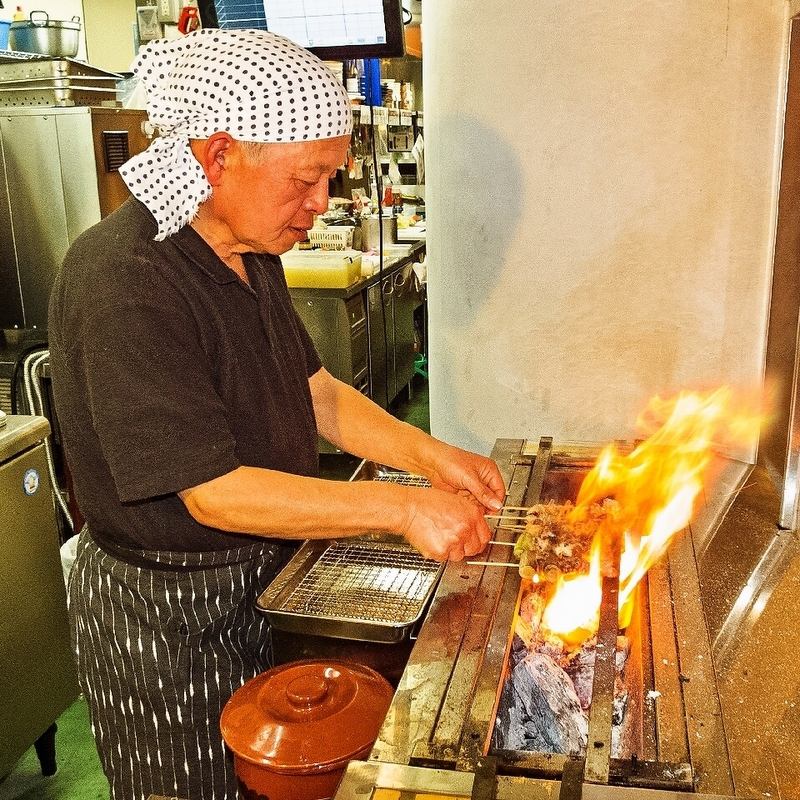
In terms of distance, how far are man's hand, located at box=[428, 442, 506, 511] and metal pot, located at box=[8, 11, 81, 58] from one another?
398cm

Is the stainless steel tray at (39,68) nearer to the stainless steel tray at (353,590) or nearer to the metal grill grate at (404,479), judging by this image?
the metal grill grate at (404,479)

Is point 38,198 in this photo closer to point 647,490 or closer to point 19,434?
point 19,434

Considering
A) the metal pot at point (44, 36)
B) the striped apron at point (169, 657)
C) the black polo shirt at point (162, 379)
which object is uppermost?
the metal pot at point (44, 36)

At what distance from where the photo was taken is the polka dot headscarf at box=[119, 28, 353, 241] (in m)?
1.71

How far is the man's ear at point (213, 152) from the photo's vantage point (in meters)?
1.73

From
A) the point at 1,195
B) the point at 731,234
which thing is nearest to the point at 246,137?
the point at 731,234

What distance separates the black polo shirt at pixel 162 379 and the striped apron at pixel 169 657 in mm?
76

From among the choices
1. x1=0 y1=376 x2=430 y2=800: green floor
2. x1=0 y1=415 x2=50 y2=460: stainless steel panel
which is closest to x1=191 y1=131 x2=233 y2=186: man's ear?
x1=0 y1=415 x2=50 y2=460: stainless steel panel

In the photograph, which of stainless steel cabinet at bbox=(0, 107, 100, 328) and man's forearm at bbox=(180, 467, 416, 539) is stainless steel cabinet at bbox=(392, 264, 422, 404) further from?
man's forearm at bbox=(180, 467, 416, 539)

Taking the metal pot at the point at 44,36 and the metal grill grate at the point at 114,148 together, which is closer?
the metal grill grate at the point at 114,148

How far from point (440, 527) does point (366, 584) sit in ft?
1.00

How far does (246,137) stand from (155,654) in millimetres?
1172

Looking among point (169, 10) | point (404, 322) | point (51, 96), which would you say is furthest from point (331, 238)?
point (51, 96)

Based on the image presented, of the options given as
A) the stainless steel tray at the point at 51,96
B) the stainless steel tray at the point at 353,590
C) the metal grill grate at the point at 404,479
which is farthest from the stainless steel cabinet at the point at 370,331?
the stainless steel tray at the point at 353,590
